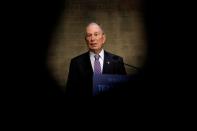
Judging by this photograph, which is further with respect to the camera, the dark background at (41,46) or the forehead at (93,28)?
the dark background at (41,46)

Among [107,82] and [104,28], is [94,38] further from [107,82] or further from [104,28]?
[107,82]

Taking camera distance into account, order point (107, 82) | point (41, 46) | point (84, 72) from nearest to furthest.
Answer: point (107, 82), point (84, 72), point (41, 46)

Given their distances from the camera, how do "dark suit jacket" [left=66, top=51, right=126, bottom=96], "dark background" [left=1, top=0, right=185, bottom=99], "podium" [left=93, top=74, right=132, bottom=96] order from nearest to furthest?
"podium" [left=93, top=74, right=132, bottom=96] → "dark suit jacket" [left=66, top=51, right=126, bottom=96] → "dark background" [left=1, top=0, right=185, bottom=99]

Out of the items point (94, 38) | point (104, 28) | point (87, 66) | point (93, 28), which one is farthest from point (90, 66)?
point (104, 28)

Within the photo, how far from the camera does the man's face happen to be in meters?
3.96

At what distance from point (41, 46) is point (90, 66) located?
2.31 ft

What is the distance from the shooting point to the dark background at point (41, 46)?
4.30 m

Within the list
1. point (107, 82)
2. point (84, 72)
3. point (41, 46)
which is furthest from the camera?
point (41, 46)

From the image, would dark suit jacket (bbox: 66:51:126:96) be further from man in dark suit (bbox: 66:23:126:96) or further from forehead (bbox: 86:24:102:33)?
forehead (bbox: 86:24:102:33)

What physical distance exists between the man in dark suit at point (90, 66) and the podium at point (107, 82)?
0.98ft

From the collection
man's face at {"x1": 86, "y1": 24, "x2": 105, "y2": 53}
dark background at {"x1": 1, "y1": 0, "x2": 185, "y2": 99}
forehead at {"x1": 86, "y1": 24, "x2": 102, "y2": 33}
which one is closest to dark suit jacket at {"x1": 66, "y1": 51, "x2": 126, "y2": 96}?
man's face at {"x1": 86, "y1": 24, "x2": 105, "y2": 53}

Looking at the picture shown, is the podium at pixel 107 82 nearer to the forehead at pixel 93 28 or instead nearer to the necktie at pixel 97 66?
the necktie at pixel 97 66

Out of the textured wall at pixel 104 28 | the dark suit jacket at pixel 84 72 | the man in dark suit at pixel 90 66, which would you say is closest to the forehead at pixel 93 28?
the man in dark suit at pixel 90 66

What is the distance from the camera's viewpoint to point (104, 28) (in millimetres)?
4391
